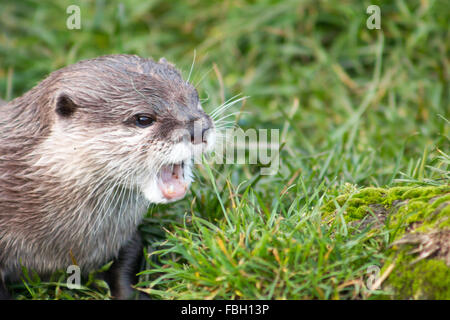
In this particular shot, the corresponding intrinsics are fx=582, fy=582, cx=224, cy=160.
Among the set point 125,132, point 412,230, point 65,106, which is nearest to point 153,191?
point 125,132

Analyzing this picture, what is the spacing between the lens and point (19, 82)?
14.4ft

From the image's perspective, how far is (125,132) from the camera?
2408 millimetres

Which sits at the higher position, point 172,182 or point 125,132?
point 125,132

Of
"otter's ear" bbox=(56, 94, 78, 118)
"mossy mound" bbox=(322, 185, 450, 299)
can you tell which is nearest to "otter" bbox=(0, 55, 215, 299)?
"otter's ear" bbox=(56, 94, 78, 118)

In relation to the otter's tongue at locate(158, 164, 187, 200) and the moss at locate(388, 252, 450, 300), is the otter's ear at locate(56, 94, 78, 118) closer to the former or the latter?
the otter's tongue at locate(158, 164, 187, 200)

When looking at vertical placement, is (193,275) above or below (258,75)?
below

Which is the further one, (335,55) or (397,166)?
(335,55)

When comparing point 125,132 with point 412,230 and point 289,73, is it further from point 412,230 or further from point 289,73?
point 289,73

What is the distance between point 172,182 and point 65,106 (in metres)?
0.55

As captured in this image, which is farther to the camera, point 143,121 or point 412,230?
point 143,121
